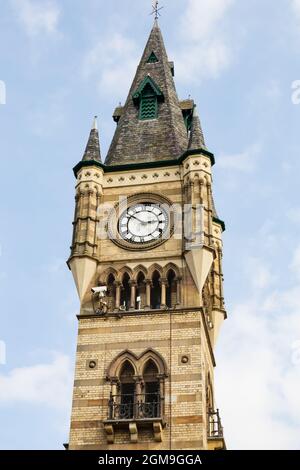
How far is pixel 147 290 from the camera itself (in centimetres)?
3456

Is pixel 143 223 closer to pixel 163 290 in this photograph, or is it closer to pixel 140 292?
pixel 140 292

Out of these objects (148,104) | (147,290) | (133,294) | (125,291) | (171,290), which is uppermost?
(148,104)

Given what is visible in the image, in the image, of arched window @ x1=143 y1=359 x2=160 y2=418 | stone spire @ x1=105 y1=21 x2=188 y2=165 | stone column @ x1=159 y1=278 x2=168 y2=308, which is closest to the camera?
arched window @ x1=143 y1=359 x2=160 y2=418

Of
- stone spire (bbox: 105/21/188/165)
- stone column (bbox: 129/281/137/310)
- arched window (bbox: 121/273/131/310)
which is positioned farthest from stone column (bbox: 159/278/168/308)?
stone spire (bbox: 105/21/188/165)

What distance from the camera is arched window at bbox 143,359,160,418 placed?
31391mm

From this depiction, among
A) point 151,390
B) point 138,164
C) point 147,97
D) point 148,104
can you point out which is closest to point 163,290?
point 151,390

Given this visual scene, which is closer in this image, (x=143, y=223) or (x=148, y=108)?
(x=143, y=223)

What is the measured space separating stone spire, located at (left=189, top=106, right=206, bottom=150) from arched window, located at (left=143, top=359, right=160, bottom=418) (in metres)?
10.8

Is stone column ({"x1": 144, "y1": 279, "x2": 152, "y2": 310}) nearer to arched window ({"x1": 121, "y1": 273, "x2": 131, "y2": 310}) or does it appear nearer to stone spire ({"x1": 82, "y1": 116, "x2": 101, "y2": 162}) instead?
arched window ({"x1": 121, "y1": 273, "x2": 131, "y2": 310})

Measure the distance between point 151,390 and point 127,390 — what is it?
3.18 ft

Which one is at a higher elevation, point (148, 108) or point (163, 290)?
point (148, 108)
